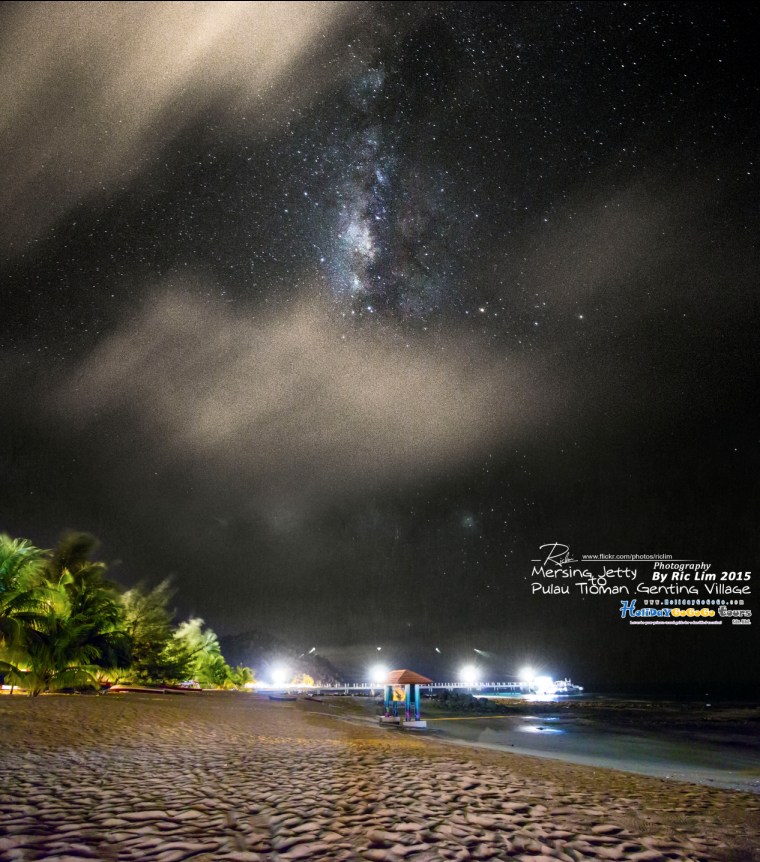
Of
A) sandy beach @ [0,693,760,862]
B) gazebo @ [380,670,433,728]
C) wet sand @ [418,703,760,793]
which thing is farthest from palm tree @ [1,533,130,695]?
wet sand @ [418,703,760,793]

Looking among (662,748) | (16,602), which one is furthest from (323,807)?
(662,748)

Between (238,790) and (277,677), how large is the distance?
194 m

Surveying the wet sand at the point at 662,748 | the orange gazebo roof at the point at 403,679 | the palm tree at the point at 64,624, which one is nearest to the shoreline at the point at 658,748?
the wet sand at the point at 662,748

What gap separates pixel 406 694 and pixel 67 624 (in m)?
18.8

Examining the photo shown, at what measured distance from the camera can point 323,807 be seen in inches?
299

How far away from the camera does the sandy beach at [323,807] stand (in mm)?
5805

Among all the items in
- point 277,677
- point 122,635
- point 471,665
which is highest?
point 122,635

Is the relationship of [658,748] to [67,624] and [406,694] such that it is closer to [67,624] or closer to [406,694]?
[406,694]

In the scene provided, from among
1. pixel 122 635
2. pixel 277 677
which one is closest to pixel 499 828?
pixel 122 635

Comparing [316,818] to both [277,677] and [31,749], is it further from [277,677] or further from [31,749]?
[277,677]

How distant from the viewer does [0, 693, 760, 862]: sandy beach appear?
5805mm

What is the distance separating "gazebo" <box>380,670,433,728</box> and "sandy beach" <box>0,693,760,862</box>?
556 inches

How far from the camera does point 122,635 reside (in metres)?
35.4

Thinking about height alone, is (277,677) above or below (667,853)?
below
